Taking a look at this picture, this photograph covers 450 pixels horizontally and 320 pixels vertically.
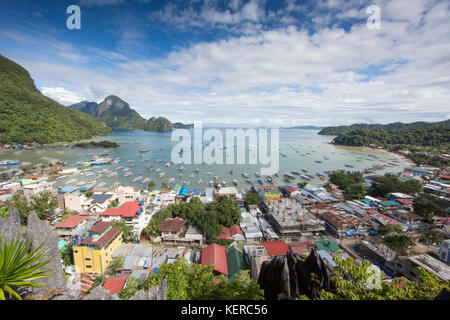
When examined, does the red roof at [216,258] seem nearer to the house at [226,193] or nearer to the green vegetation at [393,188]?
the house at [226,193]

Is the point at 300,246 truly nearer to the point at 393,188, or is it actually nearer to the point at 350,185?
the point at 350,185

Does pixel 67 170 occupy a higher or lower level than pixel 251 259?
higher

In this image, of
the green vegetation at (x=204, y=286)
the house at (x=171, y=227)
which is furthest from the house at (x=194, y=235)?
the green vegetation at (x=204, y=286)

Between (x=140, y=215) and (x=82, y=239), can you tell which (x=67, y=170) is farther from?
(x=82, y=239)

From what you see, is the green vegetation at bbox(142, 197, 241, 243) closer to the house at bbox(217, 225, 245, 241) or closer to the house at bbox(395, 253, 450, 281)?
the house at bbox(217, 225, 245, 241)

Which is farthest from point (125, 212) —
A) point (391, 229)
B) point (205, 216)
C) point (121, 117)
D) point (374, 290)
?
point (121, 117)

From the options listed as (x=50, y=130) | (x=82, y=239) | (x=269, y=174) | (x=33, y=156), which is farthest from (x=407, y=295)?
(x=50, y=130)

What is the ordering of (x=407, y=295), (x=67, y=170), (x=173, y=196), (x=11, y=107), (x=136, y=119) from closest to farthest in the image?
1. (x=407, y=295)
2. (x=173, y=196)
3. (x=67, y=170)
4. (x=11, y=107)
5. (x=136, y=119)
